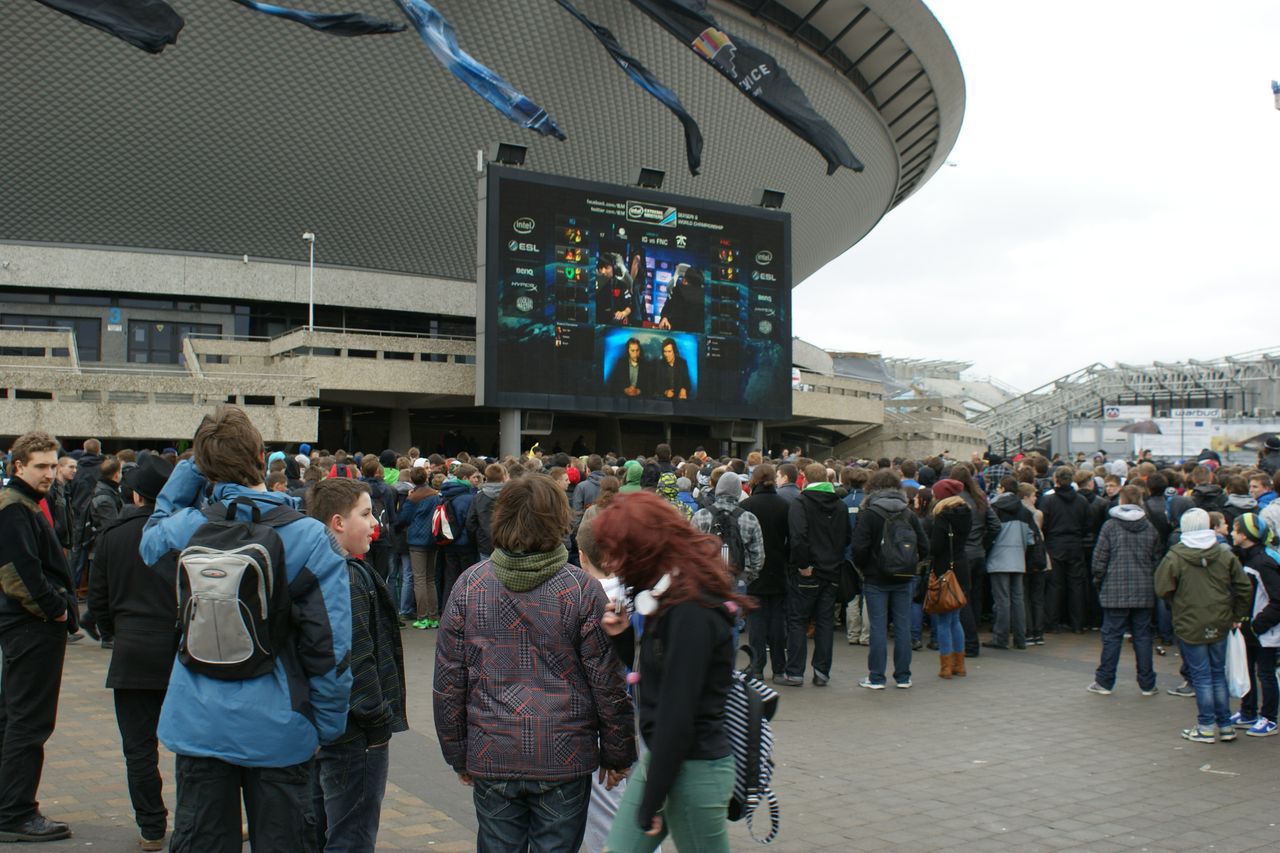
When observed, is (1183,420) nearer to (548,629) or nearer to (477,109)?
(477,109)

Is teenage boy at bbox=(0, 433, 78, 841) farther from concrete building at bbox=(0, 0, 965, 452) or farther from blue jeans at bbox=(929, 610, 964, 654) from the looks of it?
concrete building at bbox=(0, 0, 965, 452)

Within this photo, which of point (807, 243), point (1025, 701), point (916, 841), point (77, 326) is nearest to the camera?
point (916, 841)

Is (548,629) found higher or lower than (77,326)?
lower

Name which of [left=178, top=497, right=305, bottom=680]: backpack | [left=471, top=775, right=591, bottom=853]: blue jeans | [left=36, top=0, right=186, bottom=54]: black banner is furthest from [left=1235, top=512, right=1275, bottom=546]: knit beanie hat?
[left=36, top=0, right=186, bottom=54]: black banner

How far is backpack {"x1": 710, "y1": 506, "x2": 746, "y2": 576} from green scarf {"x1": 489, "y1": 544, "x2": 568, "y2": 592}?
Answer: 5.21 meters

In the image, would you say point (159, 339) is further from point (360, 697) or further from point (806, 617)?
point (360, 697)

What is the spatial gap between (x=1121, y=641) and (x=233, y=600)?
294 inches

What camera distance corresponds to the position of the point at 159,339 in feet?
113

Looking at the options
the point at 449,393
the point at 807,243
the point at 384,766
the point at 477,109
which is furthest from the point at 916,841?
the point at 807,243

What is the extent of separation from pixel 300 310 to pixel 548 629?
34878 mm

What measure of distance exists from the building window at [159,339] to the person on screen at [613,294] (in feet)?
50.2

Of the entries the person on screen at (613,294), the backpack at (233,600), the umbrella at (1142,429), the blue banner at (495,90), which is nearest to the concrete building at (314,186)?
the person on screen at (613,294)

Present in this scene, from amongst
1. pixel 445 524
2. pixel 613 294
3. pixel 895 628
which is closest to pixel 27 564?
pixel 445 524

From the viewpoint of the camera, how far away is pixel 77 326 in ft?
111
